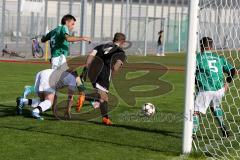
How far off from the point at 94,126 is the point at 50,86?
1.14m

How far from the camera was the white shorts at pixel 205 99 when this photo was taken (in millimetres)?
8258

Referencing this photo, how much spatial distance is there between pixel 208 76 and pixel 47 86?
2930mm

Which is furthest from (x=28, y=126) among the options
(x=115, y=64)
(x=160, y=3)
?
(x=160, y=3)

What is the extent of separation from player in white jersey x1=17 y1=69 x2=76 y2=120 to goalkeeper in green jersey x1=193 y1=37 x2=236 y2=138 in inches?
106

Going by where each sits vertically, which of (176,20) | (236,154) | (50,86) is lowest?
(236,154)

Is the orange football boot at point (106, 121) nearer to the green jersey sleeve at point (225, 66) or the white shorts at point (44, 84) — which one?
the white shorts at point (44, 84)

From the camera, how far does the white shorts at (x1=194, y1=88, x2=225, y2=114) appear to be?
27.1ft

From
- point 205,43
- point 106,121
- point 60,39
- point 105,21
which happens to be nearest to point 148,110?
point 106,121

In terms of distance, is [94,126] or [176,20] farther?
[176,20]

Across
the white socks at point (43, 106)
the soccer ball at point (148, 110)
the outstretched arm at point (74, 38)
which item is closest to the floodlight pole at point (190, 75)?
the outstretched arm at point (74, 38)

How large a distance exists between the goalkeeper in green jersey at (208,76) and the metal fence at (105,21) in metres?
25.2

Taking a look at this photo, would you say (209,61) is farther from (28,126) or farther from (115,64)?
(28,126)

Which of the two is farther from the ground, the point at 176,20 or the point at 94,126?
the point at 176,20

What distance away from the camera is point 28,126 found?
8.93m
